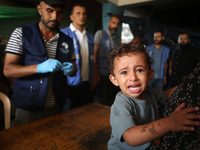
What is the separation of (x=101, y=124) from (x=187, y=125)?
0.72 metres

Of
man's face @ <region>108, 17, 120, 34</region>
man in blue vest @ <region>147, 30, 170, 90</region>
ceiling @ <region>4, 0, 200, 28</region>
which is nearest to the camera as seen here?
man's face @ <region>108, 17, 120, 34</region>

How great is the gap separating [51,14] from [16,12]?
1.22 ft

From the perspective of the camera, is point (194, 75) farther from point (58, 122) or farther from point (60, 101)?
point (60, 101)

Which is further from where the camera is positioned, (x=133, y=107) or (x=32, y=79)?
(x=32, y=79)

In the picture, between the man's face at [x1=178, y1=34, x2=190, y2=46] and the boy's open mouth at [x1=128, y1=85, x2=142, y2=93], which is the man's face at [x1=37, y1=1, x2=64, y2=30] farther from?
the man's face at [x1=178, y1=34, x2=190, y2=46]

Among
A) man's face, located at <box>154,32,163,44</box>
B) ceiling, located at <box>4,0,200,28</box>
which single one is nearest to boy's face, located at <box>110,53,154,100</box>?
man's face, located at <box>154,32,163,44</box>

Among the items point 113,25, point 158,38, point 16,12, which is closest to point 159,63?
point 158,38

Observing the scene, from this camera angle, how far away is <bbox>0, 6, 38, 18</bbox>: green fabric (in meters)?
1.25

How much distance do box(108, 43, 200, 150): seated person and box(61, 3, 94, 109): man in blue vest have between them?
1.06 metres

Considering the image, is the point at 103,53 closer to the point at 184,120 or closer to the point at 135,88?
the point at 135,88

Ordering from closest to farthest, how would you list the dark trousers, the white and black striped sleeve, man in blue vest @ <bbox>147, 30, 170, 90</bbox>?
the white and black striped sleeve
the dark trousers
man in blue vest @ <bbox>147, 30, 170, 90</bbox>

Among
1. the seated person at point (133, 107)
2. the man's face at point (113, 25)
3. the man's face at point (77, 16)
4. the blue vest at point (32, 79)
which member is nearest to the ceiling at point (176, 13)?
the man's face at point (113, 25)

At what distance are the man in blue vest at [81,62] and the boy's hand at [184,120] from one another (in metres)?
1.31

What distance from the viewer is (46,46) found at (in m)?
1.29
